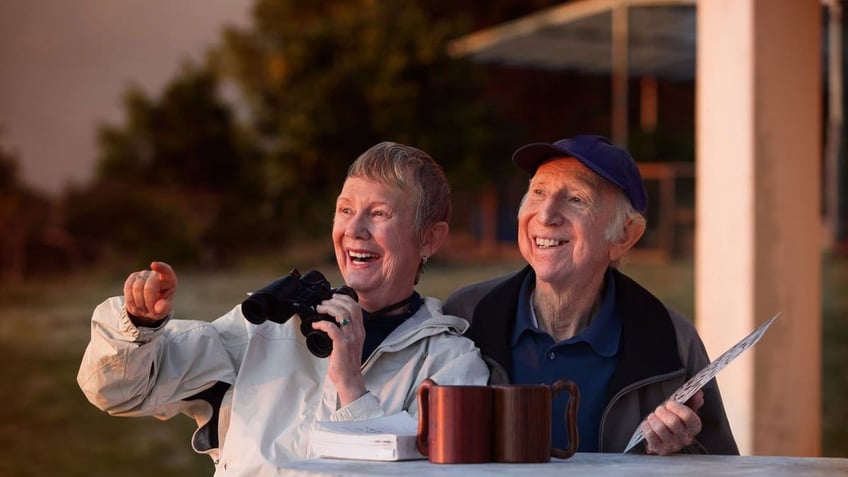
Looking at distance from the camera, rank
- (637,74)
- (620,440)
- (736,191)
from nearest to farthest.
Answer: (620,440) → (736,191) → (637,74)

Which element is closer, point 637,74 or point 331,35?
point 331,35

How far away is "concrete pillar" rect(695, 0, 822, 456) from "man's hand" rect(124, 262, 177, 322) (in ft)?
10.3

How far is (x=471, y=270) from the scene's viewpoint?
11.1 meters

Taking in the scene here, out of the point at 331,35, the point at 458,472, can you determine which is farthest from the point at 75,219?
the point at 458,472

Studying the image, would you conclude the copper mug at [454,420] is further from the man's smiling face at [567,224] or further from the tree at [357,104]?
the tree at [357,104]

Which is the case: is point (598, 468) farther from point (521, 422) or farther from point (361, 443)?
point (361, 443)

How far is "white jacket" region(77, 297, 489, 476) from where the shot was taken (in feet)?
7.73

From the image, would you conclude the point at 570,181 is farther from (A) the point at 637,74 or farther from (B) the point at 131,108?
(A) the point at 637,74

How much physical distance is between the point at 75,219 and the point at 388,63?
3.18 metres

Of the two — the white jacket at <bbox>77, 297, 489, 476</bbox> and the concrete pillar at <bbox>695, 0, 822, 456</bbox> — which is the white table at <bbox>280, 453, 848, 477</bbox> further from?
the concrete pillar at <bbox>695, 0, 822, 456</bbox>

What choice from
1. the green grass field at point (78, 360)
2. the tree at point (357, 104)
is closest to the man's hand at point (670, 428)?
the green grass field at point (78, 360)

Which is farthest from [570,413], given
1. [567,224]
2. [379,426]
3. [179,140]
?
[179,140]

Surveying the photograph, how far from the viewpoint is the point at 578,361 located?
2.61m

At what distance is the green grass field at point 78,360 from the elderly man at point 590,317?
5.88 metres
